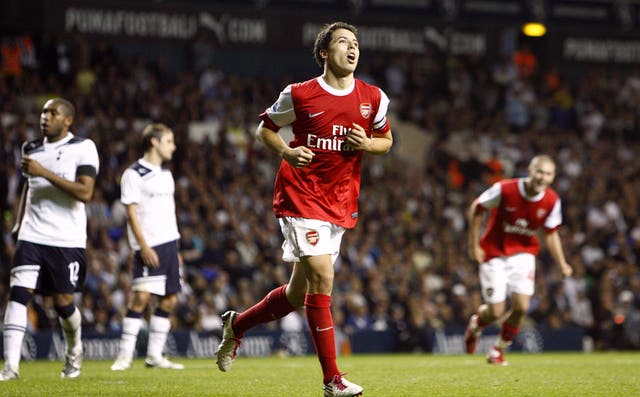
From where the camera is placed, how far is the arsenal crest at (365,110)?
25.8 ft

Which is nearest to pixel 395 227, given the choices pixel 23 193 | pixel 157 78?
pixel 157 78

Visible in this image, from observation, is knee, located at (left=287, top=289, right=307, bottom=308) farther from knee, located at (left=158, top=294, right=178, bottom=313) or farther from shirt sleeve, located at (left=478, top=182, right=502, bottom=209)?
shirt sleeve, located at (left=478, top=182, right=502, bottom=209)

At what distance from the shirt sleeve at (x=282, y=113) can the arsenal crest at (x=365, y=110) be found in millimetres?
496

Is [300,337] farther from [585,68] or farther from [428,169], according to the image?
[585,68]

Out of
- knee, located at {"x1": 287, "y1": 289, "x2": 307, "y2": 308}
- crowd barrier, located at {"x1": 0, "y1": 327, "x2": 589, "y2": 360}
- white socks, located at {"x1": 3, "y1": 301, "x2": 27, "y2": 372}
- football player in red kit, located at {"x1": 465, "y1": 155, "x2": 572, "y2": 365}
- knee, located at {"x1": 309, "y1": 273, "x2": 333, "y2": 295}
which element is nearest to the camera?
knee, located at {"x1": 309, "y1": 273, "x2": 333, "y2": 295}

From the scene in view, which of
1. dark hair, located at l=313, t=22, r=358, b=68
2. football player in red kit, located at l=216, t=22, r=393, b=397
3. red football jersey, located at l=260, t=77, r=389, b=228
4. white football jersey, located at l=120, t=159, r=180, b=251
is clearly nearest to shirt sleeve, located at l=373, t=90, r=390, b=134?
football player in red kit, located at l=216, t=22, r=393, b=397

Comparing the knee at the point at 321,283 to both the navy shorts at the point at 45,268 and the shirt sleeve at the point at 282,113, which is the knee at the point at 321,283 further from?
the navy shorts at the point at 45,268

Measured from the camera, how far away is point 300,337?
1817 centimetres

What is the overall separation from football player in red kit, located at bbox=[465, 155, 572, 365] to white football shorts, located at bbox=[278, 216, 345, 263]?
5.49 m

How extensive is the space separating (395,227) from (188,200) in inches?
190

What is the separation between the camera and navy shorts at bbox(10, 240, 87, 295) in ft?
30.9

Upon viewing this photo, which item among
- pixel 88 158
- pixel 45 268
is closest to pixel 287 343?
pixel 45 268

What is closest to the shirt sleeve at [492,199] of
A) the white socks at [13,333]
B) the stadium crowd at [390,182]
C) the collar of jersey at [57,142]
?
the collar of jersey at [57,142]

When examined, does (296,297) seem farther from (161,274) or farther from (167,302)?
(167,302)
